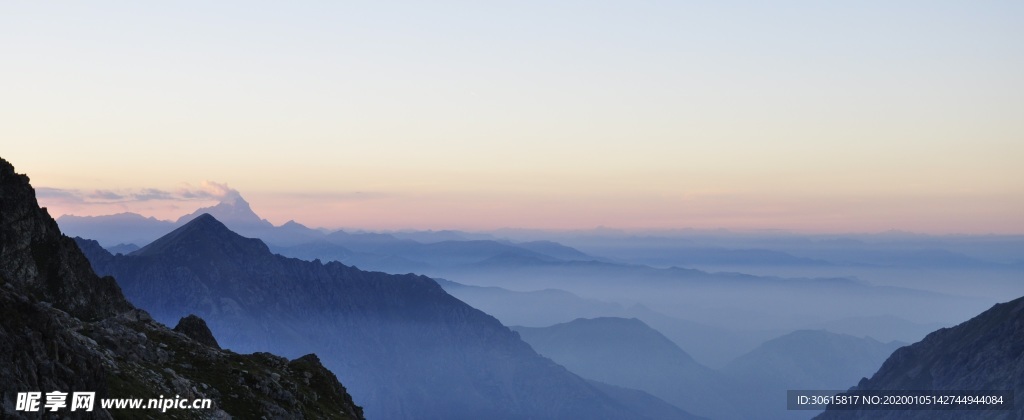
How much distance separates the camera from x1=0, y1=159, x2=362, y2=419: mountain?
6131cm

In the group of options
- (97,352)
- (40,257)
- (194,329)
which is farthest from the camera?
(194,329)

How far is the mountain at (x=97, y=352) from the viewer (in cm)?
6131

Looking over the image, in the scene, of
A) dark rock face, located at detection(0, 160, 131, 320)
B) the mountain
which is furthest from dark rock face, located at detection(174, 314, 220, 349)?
dark rock face, located at detection(0, 160, 131, 320)

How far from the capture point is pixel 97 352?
78.7 meters

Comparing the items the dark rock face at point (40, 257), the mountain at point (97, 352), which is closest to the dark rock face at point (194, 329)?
the mountain at point (97, 352)

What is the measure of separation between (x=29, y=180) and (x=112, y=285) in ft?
68.9

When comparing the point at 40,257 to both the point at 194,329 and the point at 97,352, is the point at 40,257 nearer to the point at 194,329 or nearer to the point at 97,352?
the point at 194,329

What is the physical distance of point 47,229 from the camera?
404 feet

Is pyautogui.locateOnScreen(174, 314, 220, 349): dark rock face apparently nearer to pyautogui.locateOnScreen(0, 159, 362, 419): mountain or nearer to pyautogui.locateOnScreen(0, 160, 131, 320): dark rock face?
pyautogui.locateOnScreen(0, 159, 362, 419): mountain

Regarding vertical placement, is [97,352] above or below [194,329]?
above

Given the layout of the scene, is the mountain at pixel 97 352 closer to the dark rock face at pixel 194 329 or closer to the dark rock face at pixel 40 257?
the dark rock face at pixel 40 257

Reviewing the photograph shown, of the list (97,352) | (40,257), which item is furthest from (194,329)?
(97,352)

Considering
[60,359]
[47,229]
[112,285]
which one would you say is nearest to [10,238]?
[47,229]

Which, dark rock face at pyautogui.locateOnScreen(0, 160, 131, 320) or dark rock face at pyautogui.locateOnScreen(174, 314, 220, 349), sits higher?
dark rock face at pyautogui.locateOnScreen(0, 160, 131, 320)
